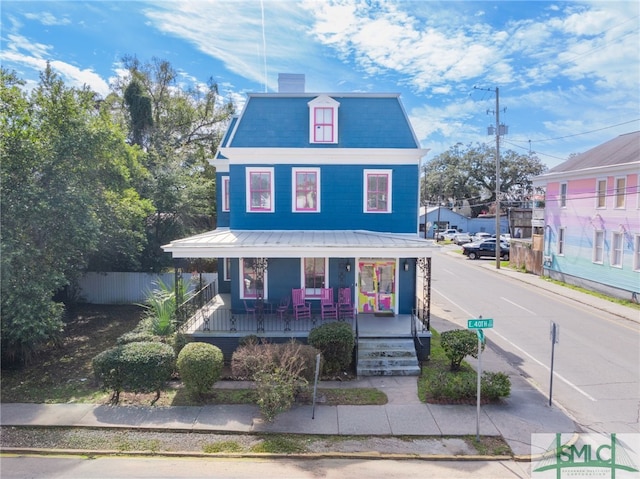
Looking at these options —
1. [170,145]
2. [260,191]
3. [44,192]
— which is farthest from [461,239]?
[44,192]

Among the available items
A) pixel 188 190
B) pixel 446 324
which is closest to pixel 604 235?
pixel 446 324

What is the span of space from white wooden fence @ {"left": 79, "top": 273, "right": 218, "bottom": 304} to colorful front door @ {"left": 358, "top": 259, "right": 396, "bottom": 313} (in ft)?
28.7

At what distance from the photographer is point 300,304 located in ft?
45.5

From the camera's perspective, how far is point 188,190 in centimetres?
2269

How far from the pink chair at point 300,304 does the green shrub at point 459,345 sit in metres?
4.69

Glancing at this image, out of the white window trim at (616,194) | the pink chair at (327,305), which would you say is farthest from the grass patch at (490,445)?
the white window trim at (616,194)

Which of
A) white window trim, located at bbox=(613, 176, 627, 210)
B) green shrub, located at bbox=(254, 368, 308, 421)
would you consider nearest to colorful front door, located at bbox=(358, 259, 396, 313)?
green shrub, located at bbox=(254, 368, 308, 421)

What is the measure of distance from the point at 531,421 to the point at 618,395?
323 cm

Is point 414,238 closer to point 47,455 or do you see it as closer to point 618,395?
point 618,395

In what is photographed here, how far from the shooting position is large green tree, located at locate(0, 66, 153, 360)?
10.9 metres

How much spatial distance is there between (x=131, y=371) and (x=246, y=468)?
410 cm

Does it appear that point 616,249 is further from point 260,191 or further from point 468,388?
point 260,191

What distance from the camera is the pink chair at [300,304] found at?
44.8ft

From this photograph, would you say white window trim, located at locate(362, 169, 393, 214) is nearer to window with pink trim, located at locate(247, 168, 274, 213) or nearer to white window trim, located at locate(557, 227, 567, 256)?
window with pink trim, located at locate(247, 168, 274, 213)
